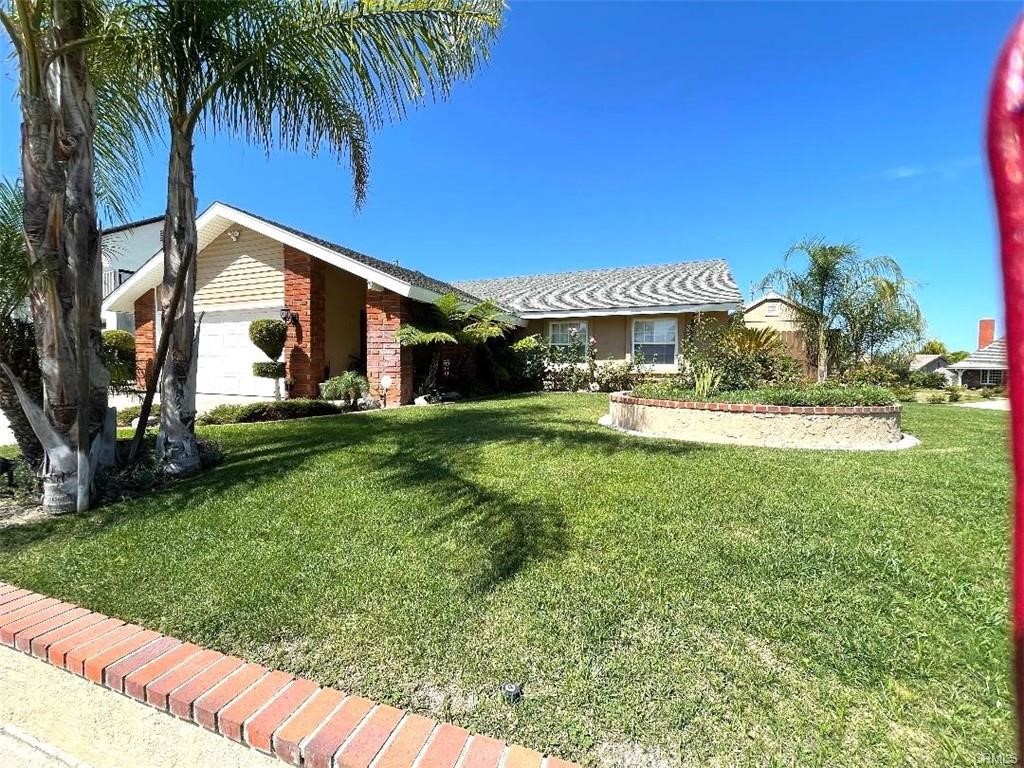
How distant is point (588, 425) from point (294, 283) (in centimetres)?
945

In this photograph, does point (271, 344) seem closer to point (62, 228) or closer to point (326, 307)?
point (326, 307)

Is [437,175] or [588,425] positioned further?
[437,175]

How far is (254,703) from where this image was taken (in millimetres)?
2117

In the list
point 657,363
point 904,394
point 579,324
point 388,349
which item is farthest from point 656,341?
point 388,349

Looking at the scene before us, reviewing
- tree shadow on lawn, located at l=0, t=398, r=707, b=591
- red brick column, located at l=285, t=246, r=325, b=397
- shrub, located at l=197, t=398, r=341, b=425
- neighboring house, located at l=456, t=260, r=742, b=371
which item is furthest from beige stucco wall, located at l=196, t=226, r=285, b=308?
neighboring house, located at l=456, t=260, r=742, b=371

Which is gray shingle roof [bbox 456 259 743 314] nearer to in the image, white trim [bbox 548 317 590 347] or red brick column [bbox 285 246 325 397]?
white trim [bbox 548 317 590 347]

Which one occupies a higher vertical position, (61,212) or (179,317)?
Answer: (61,212)

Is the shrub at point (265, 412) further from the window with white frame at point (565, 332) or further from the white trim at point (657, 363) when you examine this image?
the white trim at point (657, 363)

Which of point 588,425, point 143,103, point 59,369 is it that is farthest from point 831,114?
point 59,369

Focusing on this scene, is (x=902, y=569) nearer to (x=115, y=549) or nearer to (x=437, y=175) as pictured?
(x=115, y=549)

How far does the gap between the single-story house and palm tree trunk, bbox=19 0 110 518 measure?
7166 mm

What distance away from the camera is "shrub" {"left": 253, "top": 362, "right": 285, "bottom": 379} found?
517 inches

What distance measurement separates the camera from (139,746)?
202cm

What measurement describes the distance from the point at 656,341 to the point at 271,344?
11.4 metres
